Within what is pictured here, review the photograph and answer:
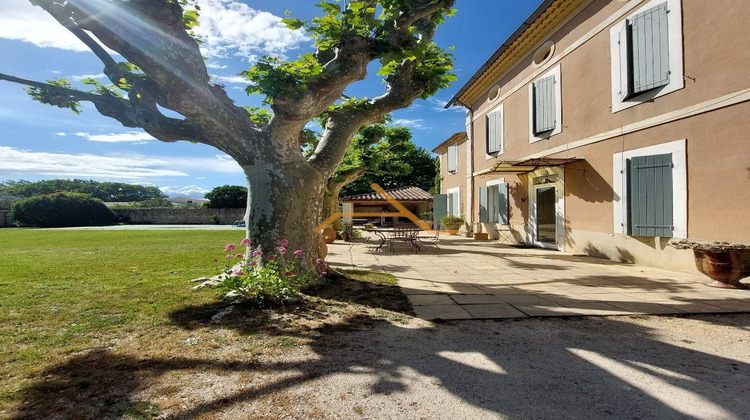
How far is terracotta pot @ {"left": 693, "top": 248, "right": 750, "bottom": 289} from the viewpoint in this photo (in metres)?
4.73

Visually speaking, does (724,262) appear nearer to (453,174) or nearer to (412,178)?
(453,174)

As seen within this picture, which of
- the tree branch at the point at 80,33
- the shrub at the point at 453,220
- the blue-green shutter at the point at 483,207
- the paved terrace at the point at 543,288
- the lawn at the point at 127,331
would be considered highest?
the tree branch at the point at 80,33

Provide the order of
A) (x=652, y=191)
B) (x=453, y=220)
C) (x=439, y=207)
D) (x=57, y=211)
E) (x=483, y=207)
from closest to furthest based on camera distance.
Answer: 1. (x=652, y=191)
2. (x=483, y=207)
3. (x=453, y=220)
4. (x=439, y=207)
5. (x=57, y=211)

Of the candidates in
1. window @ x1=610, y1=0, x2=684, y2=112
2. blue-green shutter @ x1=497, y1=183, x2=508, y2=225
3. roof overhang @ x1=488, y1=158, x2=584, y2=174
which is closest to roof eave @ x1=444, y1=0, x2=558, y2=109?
window @ x1=610, y1=0, x2=684, y2=112

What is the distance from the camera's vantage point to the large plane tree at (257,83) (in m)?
3.94

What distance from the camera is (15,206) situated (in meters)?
29.6

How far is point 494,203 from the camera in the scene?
12.7m

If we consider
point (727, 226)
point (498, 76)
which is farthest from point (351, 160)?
point (727, 226)

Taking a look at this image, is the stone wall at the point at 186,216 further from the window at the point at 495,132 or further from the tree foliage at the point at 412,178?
the window at the point at 495,132

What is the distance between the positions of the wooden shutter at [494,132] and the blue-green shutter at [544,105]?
2028 millimetres

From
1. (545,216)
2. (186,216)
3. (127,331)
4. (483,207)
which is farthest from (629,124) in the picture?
(186,216)

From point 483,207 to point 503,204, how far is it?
1431 millimetres

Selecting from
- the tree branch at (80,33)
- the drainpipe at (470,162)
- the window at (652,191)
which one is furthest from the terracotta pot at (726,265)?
the drainpipe at (470,162)

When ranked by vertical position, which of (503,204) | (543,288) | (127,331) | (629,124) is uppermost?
(629,124)
